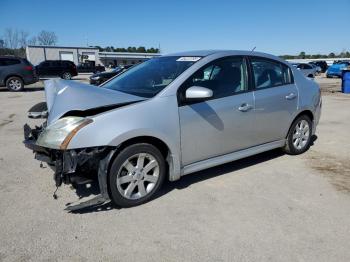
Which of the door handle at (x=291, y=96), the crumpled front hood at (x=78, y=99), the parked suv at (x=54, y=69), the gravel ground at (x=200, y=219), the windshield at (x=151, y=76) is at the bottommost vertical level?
the gravel ground at (x=200, y=219)

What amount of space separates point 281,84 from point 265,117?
707 mm

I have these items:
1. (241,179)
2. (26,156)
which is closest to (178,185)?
(241,179)

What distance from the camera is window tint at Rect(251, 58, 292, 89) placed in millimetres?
4938

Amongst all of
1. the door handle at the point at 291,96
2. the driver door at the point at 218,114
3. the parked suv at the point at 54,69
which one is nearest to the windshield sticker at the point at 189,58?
the driver door at the point at 218,114

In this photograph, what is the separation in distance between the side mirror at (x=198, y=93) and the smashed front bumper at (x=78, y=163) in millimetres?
1080

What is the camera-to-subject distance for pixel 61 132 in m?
3.54

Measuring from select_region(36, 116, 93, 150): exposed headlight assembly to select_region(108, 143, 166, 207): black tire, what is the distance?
0.50m

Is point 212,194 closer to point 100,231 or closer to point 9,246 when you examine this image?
point 100,231

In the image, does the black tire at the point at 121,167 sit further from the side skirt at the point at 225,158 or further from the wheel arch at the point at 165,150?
the side skirt at the point at 225,158

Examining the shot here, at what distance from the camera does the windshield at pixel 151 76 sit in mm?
4177

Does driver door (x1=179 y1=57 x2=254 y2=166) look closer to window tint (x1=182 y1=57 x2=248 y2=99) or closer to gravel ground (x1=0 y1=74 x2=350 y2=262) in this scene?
window tint (x1=182 y1=57 x2=248 y2=99)

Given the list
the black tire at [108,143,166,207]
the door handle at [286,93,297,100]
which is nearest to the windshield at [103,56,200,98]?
the black tire at [108,143,166,207]

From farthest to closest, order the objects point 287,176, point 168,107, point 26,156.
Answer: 1. point 26,156
2. point 287,176
3. point 168,107

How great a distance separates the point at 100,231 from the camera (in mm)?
3367
